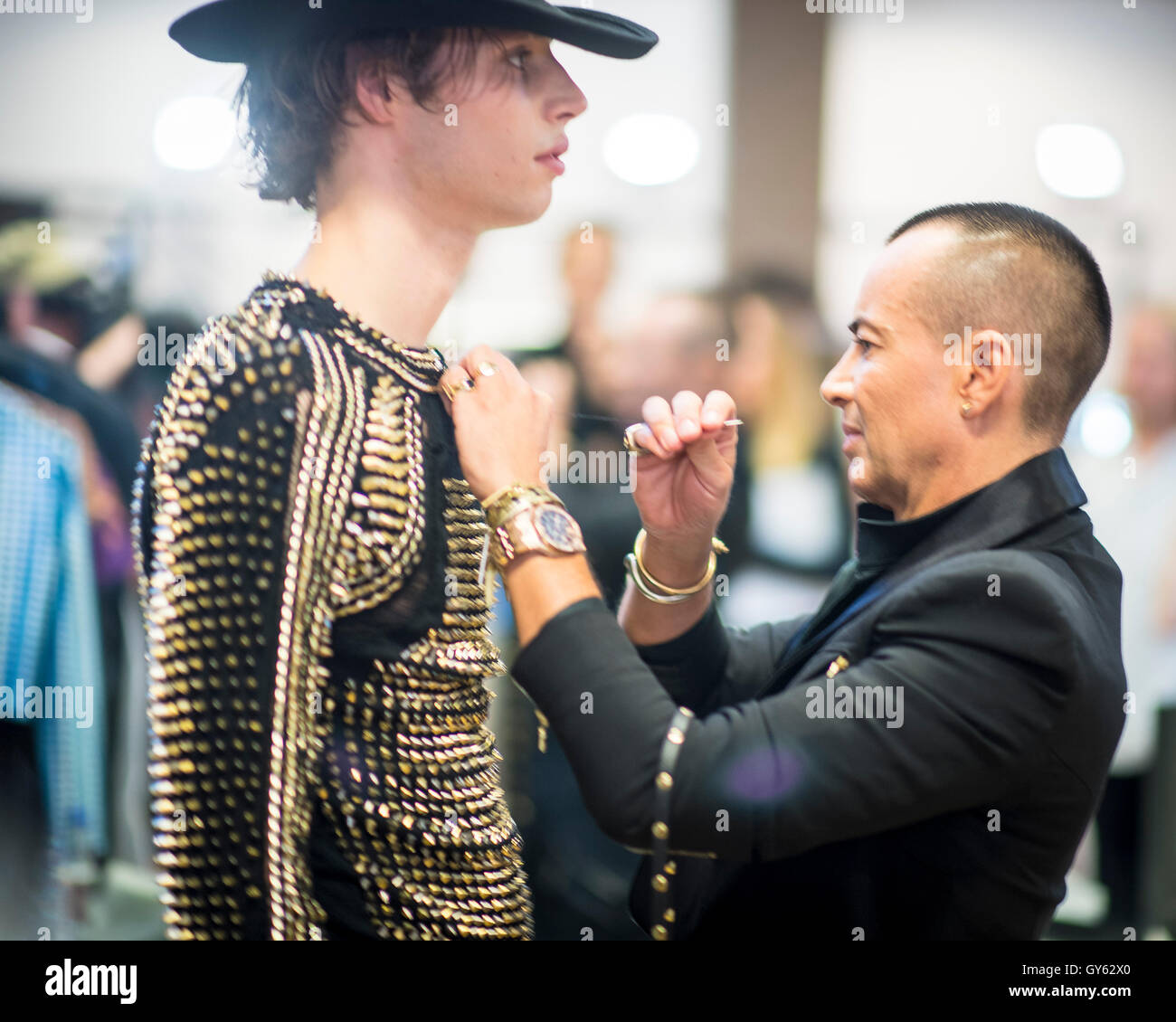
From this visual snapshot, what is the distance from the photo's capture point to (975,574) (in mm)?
1353

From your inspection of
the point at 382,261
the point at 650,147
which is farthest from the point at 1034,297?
the point at 650,147

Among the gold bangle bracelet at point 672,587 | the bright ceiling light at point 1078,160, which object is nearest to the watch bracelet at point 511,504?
the gold bangle bracelet at point 672,587

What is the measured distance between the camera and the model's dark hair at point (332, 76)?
56.6 inches

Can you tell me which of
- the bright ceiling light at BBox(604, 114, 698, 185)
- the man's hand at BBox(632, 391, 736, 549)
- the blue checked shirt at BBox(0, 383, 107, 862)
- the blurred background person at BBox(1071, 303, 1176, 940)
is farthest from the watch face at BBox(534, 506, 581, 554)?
the bright ceiling light at BBox(604, 114, 698, 185)

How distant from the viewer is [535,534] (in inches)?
53.1

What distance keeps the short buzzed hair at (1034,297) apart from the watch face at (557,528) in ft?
1.85

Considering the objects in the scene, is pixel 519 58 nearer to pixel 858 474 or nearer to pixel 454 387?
pixel 454 387

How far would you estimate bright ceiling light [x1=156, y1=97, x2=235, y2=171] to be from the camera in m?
3.81

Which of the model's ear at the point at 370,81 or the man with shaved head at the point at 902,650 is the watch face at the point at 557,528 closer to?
the man with shaved head at the point at 902,650

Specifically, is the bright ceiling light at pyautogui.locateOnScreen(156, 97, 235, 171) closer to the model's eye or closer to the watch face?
the model's eye

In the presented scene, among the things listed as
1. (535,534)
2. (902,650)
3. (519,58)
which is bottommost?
(902,650)

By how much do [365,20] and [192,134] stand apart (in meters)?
2.83

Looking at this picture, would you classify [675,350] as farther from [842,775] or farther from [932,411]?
[842,775]

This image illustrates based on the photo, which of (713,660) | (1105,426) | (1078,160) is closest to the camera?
(713,660)
